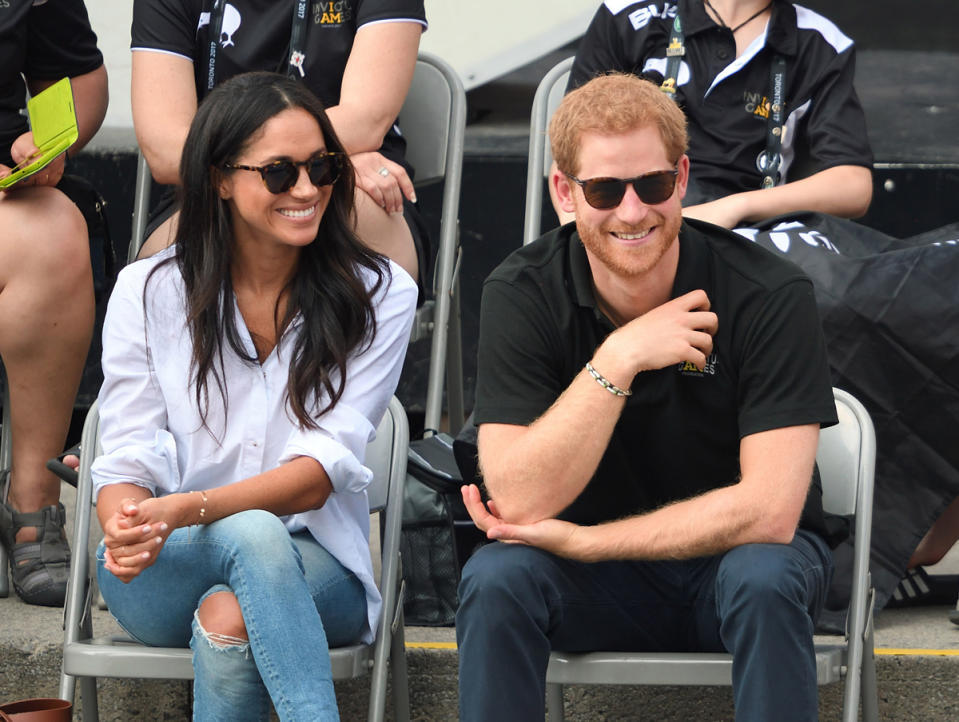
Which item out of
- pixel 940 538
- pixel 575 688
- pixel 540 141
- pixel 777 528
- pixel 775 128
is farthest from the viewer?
pixel 540 141

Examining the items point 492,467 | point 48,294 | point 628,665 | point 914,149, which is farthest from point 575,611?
point 914,149

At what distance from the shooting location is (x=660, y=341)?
7.63 ft

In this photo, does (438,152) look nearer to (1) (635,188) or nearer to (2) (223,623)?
(1) (635,188)

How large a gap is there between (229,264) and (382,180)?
2.04ft

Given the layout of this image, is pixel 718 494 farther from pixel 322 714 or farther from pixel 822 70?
pixel 822 70

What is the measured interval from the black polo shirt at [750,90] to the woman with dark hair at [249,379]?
1.00 meters

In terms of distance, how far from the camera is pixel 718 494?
2309mm

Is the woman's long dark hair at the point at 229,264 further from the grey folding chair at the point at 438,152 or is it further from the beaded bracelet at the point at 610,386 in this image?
the grey folding chair at the point at 438,152

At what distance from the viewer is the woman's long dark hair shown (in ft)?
8.61

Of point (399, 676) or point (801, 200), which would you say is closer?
point (399, 676)

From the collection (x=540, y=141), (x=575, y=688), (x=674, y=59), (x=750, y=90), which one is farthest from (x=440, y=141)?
(x=575, y=688)

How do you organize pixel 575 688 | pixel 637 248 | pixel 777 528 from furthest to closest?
pixel 575 688 → pixel 637 248 → pixel 777 528

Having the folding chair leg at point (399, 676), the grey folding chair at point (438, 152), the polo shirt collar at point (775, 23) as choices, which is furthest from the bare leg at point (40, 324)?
the polo shirt collar at point (775, 23)

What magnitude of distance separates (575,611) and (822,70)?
5.33ft
